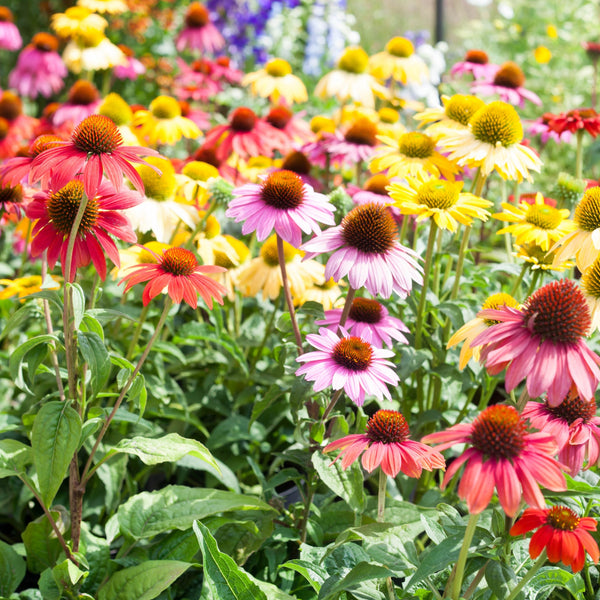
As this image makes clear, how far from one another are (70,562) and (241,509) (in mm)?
390

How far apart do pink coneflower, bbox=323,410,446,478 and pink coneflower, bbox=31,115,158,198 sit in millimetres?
557

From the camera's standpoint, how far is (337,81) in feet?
9.05

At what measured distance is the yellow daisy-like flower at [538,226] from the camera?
157cm

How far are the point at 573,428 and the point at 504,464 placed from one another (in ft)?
0.83

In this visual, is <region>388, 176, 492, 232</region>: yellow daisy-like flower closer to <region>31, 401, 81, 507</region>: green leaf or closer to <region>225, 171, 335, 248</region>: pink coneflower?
<region>225, 171, 335, 248</region>: pink coneflower

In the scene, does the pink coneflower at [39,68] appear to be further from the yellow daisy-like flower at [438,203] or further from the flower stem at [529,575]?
the flower stem at [529,575]

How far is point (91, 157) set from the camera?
3.76 feet

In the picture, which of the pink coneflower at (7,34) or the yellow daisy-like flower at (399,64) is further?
the pink coneflower at (7,34)

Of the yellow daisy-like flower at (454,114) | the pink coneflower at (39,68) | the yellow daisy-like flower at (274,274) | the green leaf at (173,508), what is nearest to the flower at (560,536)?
the green leaf at (173,508)

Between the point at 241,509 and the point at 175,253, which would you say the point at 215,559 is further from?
the point at 175,253

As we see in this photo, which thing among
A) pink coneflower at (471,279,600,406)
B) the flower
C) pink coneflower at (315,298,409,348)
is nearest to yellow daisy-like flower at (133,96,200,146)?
pink coneflower at (315,298,409,348)

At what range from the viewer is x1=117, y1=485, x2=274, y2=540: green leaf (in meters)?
1.42

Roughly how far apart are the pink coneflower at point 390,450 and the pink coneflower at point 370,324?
1.20 feet

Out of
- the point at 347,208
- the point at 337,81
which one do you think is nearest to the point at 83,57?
the point at 337,81
